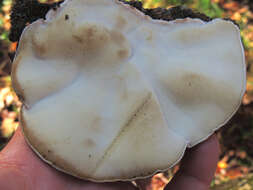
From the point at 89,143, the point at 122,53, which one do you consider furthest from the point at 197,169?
the point at 122,53

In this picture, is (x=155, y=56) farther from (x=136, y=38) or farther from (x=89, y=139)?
(x=89, y=139)

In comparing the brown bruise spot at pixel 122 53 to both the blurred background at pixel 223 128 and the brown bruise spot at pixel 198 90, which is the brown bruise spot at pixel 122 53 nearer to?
the brown bruise spot at pixel 198 90

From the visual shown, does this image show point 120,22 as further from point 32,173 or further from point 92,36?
point 32,173

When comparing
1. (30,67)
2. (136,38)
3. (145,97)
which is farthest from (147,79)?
(30,67)

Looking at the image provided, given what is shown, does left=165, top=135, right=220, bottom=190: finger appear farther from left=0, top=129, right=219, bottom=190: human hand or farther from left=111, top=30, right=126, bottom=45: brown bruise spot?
left=111, top=30, right=126, bottom=45: brown bruise spot

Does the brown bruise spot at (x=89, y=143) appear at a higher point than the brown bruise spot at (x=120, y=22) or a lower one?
A: lower

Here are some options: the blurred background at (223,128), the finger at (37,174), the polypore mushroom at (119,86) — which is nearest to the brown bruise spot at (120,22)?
the polypore mushroom at (119,86)

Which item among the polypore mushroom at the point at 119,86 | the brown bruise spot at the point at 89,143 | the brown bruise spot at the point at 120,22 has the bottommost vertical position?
the brown bruise spot at the point at 89,143
